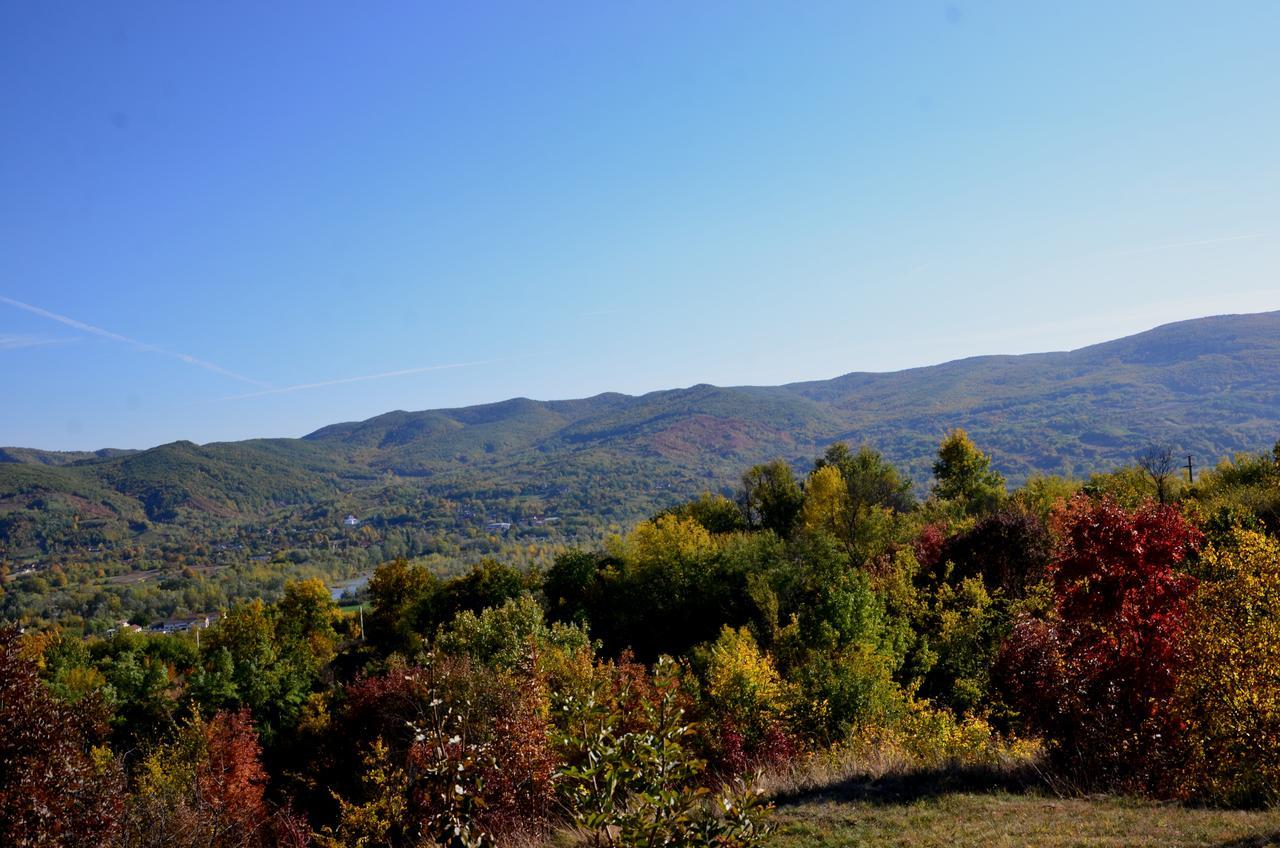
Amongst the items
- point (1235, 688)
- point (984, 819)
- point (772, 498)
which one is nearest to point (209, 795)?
point (984, 819)

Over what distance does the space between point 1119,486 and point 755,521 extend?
28.3m

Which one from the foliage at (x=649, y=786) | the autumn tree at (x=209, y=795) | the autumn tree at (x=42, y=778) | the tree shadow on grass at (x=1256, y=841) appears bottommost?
the autumn tree at (x=209, y=795)

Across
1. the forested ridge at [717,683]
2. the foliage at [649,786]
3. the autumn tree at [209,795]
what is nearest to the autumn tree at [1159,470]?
the forested ridge at [717,683]

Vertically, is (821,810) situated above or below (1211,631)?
below

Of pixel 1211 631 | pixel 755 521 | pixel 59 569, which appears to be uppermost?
pixel 1211 631

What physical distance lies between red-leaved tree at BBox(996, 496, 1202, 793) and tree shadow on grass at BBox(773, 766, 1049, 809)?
92 cm

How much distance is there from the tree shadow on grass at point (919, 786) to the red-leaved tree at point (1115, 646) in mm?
924

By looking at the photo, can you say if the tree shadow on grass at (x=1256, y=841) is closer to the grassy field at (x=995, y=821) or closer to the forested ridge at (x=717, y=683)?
the grassy field at (x=995, y=821)

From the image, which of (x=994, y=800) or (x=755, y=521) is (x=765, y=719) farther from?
(x=755, y=521)

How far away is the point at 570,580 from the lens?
55.6 metres

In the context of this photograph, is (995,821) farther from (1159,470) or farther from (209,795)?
(1159,470)

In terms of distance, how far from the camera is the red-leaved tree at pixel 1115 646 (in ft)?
46.0

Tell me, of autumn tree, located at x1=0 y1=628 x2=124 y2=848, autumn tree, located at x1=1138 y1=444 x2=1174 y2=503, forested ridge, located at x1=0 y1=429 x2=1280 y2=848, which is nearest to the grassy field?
forested ridge, located at x1=0 y1=429 x2=1280 y2=848

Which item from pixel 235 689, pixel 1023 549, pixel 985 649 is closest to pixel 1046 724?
pixel 985 649
